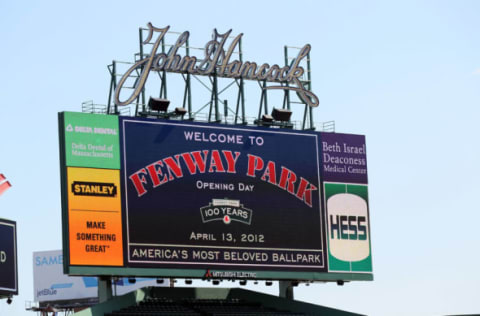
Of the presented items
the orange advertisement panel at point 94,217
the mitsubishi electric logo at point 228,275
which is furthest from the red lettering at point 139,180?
the mitsubishi electric logo at point 228,275

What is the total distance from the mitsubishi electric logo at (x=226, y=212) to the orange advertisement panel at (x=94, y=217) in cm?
275

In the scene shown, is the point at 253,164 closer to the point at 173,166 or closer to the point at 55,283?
the point at 173,166

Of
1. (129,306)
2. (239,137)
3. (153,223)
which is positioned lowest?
(129,306)

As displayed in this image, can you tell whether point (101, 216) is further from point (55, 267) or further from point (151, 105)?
point (55, 267)

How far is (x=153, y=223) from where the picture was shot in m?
33.5

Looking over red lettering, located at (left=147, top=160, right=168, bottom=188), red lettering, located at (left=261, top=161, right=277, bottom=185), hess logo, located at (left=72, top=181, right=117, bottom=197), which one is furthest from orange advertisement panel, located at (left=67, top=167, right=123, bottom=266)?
red lettering, located at (left=261, top=161, right=277, bottom=185)

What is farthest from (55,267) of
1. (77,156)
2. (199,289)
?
(77,156)

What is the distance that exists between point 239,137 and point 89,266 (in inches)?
249

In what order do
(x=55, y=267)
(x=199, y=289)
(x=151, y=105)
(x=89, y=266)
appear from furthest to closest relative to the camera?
(x=55, y=267)
(x=199, y=289)
(x=151, y=105)
(x=89, y=266)

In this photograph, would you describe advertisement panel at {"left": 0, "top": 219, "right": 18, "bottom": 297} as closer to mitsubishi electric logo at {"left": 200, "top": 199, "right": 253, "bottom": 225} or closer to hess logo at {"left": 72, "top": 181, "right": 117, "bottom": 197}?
hess logo at {"left": 72, "top": 181, "right": 117, "bottom": 197}

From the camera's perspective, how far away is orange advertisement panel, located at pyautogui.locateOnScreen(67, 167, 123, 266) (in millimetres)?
32188

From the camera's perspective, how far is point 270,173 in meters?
35.7

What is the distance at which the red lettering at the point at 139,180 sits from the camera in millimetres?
33500

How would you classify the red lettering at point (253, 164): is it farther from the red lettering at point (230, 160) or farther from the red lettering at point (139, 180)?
the red lettering at point (139, 180)
